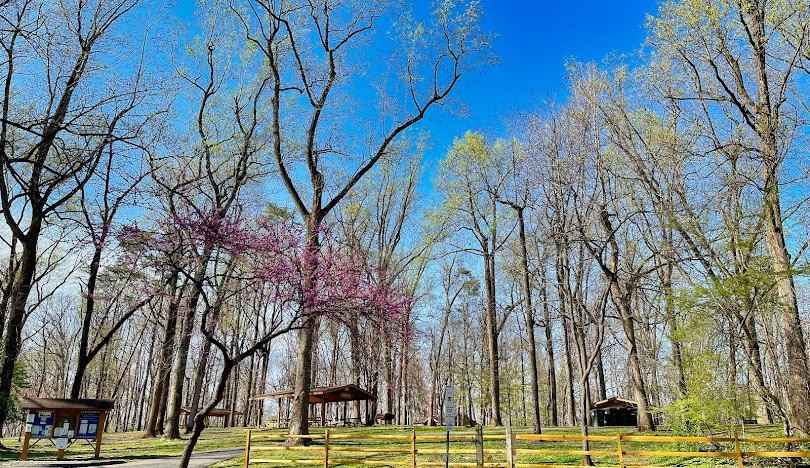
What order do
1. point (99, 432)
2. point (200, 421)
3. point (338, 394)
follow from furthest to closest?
point (338, 394) → point (99, 432) → point (200, 421)

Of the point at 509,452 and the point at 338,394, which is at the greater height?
the point at 338,394

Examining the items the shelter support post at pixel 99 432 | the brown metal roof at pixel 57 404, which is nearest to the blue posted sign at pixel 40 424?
the brown metal roof at pixel 57 404

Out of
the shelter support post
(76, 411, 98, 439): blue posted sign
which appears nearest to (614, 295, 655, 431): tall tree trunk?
the shelter support post

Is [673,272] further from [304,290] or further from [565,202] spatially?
[304,290]

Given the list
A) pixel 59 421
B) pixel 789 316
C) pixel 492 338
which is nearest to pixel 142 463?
pixel 59 421

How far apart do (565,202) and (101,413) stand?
1483 centimetres

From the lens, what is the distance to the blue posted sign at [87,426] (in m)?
13.9

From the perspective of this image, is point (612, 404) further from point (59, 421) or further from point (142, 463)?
point (59, 421)

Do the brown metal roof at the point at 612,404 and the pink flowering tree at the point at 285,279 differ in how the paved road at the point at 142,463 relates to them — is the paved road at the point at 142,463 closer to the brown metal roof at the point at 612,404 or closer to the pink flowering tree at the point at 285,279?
the pink flowering tree at the point at 285,279

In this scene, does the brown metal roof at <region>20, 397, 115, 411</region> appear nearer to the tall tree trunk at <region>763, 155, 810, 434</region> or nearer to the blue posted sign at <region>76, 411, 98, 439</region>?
the blue posted sign at <region>76, 411, 98, 439</region>

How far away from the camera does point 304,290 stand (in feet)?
32.9

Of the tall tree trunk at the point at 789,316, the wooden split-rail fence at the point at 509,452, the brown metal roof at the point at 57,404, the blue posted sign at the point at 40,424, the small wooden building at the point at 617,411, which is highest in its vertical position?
the tall tree trunk at the point at 789,316

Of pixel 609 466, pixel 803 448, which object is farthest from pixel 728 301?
pixel 609 466

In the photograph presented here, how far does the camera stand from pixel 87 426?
1403 centimetres
